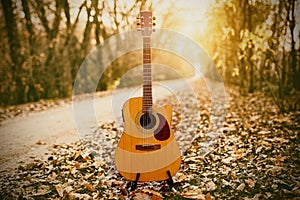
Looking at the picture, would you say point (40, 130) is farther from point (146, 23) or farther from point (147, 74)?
point (146, 23)

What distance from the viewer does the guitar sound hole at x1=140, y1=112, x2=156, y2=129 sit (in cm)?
304

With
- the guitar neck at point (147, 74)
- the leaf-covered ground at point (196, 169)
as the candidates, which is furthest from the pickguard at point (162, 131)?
the leaf-covered ground at point (196, 169)

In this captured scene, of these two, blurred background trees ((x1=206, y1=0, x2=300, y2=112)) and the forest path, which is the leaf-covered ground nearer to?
the forest path

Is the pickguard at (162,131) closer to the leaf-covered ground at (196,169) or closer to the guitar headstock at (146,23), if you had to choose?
the leaf-covered ground at (196,169)

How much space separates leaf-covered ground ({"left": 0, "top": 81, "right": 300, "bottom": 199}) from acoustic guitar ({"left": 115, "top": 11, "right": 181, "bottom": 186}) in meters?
0.21

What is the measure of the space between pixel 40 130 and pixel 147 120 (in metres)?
3.29

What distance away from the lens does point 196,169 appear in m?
3.51

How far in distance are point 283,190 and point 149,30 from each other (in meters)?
2.13

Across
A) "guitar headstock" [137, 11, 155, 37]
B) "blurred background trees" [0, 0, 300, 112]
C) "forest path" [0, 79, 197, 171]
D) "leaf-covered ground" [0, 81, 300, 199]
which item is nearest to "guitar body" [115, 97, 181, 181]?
"leaf-covered ground" [0, 81, 300, 199]

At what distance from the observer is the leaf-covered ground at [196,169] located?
9.74 feet

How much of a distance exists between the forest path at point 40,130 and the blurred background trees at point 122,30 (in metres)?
1.99

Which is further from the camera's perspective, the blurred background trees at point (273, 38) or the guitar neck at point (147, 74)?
the blurred background trees at point (273, 38)

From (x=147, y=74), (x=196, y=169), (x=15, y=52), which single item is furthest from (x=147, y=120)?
(x=15, y=52)

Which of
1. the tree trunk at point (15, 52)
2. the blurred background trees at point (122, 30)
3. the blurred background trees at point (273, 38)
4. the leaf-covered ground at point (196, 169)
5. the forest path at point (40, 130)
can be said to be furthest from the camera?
the tree trunk at point (15, 52)
